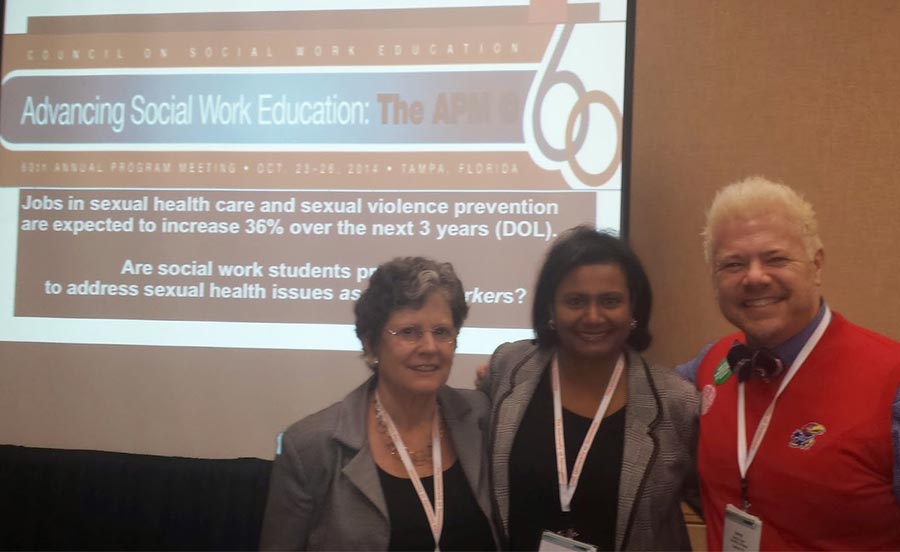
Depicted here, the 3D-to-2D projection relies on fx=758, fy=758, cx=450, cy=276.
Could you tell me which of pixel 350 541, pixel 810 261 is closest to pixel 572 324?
pixel 810 261

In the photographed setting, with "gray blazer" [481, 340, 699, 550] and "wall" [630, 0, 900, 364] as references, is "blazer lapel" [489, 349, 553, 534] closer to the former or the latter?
"gray blazer" [481, 340, 699, 550]

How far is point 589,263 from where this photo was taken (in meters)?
2.00

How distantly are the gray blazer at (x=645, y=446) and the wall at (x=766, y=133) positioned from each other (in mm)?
1285

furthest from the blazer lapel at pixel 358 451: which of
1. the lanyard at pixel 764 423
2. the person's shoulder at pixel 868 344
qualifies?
the person's shoulder at pixel 868 344

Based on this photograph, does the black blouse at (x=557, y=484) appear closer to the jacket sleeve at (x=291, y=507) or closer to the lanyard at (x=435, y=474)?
the lanyard at (x=435, y=474)

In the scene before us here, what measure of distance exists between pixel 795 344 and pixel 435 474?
96cm

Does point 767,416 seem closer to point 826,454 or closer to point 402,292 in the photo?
point 826,454

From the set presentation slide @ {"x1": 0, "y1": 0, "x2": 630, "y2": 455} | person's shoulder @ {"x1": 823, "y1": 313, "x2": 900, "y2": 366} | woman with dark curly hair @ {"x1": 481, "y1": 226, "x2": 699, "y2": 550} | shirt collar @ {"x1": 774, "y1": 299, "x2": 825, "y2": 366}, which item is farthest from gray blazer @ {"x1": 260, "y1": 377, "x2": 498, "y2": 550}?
presentation slide @ {"x1": 0, "y1": 0, "x2": 630, "y2": 455}

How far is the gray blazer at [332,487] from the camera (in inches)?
73.6

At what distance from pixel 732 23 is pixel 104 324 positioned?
2979mm

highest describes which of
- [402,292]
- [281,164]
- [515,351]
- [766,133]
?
[766,133]

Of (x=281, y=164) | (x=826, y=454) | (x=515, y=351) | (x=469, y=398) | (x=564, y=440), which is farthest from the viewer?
(x=281, y=164)

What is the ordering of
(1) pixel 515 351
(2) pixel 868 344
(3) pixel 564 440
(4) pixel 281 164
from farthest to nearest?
(4) pixel 281 164 → (1) pixel 515 351 → (3) pixel 564 440 → (2) pixel 868 344

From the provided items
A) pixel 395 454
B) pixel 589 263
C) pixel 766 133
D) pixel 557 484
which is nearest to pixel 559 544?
pixel 557 484
